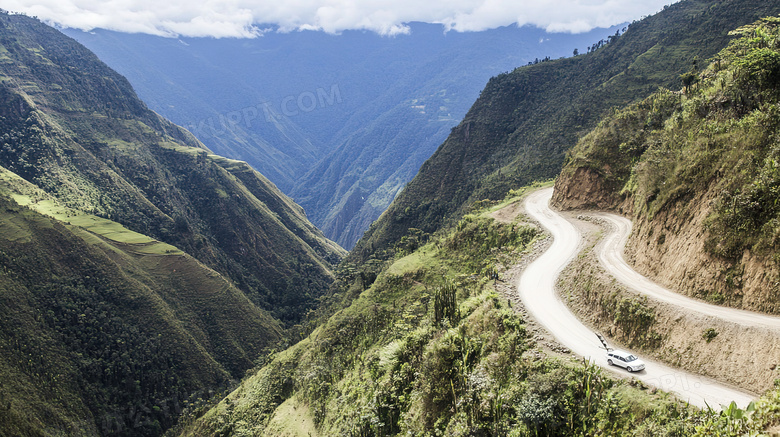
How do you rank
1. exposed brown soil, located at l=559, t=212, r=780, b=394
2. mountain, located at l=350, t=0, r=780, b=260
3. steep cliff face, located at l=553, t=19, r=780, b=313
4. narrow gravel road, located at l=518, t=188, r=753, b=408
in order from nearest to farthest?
exposed brown soil, located at l=559, t=212, r=780, b=394, narrow gravel road, located at l=518, t=188, r=753, b=408, steep cliff face, located at l=553, t=19, r=780, b=313, mountain, located at l=350, t=0, r=780, b=260

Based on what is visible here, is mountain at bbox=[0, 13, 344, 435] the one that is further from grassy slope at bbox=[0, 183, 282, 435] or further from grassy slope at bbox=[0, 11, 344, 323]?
grassy slope at bbox=[0, 11, 344, 323]

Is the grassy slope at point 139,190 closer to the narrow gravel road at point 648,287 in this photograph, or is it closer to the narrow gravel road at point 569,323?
the narrow gravel road at point 569,323

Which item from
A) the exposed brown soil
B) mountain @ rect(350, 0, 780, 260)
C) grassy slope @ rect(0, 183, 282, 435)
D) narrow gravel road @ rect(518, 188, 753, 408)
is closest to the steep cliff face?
the exposed brown soil

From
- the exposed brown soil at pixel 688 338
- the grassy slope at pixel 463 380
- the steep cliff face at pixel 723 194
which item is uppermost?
the steep cliff face at pixel 723 194

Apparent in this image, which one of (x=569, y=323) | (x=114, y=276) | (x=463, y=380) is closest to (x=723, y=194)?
(x=569, y=323)

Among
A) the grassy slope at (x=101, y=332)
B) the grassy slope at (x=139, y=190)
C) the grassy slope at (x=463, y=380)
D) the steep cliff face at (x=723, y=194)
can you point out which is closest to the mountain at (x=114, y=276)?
the grassy slope at (x=101, y=332)

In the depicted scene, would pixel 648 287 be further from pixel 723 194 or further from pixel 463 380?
pixel 463 380

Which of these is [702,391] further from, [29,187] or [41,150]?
[41,150]
